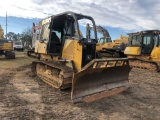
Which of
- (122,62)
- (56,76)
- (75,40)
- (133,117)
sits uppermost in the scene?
(75,40)

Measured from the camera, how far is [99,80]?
5957 millimetres

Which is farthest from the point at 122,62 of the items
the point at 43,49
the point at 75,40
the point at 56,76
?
the point at 43,49

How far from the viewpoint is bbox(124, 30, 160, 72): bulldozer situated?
42.4 feet

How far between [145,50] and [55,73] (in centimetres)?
894

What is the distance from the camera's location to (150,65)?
12.9m

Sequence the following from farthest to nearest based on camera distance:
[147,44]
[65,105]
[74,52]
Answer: [147,44], [74,52], [65,105]

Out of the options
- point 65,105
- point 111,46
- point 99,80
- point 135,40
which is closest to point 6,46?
point 111,46

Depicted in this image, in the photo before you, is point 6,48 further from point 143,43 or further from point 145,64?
point 145,64

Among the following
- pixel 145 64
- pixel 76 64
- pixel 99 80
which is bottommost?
pixel 145 64

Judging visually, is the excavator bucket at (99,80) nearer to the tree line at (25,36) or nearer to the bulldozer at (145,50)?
the bulldozer at (145,50)

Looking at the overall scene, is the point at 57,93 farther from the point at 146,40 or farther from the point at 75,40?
the point at 146,40

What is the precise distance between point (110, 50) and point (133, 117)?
14298mm

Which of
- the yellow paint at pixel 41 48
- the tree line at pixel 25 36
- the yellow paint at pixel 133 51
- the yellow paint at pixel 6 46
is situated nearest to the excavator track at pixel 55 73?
the yellow paint at pixel 41 48

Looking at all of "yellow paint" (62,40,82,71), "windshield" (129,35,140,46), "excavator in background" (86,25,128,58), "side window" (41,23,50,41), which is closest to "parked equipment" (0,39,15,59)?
"excavator in background" (86,25,128,58)
